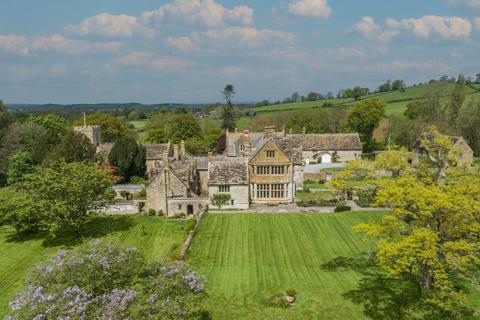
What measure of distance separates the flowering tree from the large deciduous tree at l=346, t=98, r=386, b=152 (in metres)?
87.7

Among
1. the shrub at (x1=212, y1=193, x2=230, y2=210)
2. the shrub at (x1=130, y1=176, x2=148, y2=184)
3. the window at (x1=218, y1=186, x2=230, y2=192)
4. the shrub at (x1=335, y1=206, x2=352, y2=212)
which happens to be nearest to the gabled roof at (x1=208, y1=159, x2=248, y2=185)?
the window at (x1=218, y1=186, x2=230, y2=192)

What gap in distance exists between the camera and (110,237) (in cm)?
4178

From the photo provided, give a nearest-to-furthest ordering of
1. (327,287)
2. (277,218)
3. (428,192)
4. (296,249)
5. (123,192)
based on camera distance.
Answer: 1. (428,192)
2. (327,287)
3. (296,249)
4. (277,218)
5. (123,192)

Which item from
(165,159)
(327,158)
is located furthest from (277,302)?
(327,158)

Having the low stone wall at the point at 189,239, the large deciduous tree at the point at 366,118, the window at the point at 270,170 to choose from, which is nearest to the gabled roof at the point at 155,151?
the window at the point at 270,170

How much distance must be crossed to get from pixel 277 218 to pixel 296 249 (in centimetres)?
877

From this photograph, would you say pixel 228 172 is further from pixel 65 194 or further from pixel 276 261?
pixel 65 194

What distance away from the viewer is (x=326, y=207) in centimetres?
4988

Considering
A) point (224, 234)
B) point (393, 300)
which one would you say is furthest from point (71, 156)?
point (393, 300)

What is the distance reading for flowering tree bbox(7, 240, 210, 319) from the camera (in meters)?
16.8

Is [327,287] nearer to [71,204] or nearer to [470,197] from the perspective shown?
[470,197]

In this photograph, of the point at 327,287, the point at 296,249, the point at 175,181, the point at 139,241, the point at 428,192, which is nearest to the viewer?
the point at 428,192

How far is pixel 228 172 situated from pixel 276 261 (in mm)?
18448

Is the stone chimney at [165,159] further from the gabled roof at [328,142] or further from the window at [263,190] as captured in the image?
the gabled roof at [328,142]
